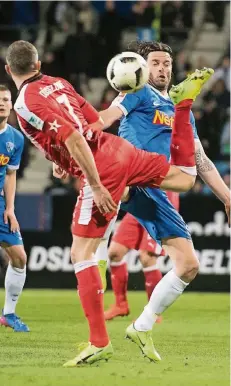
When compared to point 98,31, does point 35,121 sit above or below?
above

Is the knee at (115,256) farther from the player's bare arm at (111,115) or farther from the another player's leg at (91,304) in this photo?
the another player's leg at (91,304)

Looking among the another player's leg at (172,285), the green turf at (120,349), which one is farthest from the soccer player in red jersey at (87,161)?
the another player's leg at (172,285)

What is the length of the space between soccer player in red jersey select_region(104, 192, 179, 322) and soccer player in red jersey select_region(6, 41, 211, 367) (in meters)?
3.52

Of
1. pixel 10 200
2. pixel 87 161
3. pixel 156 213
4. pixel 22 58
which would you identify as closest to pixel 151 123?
pixel 156 213

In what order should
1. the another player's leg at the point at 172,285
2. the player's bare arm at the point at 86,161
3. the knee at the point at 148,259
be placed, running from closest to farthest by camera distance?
the player's bare arm at the point at 86,161 → the another player's leg at the point at 172,285 → the knee at the point at 148,259

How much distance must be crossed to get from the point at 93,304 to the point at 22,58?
172 cm

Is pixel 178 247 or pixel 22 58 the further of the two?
pixel 178 247

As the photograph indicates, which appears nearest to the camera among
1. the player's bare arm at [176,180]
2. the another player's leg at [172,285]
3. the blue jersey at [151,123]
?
the player's bare arm at [176,180]

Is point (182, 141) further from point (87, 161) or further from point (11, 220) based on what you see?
point (11, 220)

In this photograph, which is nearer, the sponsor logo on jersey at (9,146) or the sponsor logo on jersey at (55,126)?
the sponsor logo on jersey at (55,126)

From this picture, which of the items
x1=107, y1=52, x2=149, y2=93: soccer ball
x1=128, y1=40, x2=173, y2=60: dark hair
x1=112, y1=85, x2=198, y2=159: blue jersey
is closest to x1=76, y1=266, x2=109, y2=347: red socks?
x1=107, y1=52, x2=149, y2=93: soccer ball

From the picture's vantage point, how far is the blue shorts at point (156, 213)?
7664 mm

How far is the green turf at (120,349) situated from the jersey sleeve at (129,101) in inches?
74.4

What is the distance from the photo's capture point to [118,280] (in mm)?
10938
